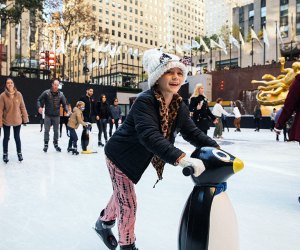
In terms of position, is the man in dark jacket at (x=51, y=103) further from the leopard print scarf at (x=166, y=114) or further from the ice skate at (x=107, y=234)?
the leopard print scarf at (x=166, y=114)

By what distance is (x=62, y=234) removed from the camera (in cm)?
259

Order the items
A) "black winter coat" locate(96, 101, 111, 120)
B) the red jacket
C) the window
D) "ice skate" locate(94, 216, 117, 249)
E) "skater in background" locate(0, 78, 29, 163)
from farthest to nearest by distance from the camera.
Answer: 1. the window
2. "black winter coat" locate(96, 101, 111, 120)
3. "skater in background" locate(0, 78, 29, 163)
4. the red jacket
5. "ice skate" locate(94, 216, 117, 249)

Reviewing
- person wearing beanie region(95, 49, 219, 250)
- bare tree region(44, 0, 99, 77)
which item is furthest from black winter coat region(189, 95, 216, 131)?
bare tree region(44, 0, 99, 77)

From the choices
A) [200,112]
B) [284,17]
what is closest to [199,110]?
[200,112]

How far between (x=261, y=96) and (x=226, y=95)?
7824mm

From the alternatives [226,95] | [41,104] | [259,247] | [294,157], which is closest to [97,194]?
[259,247]

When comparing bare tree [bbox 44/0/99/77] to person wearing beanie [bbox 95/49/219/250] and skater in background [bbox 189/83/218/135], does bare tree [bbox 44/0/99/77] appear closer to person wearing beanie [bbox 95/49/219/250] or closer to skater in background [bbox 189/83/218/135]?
skater in background [bbox 189/83/218/135]

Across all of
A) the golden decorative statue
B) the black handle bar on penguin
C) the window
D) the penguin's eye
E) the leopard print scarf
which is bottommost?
the black handle bar on penguin

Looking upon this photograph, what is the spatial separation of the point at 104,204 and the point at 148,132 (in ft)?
6.73

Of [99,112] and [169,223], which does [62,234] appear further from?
[99,112]

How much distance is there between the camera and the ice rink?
247 cm

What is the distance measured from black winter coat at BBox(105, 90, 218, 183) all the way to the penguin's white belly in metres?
0.39

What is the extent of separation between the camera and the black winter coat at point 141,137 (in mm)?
1695

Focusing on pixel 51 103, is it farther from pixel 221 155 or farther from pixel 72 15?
pixel 72 15
